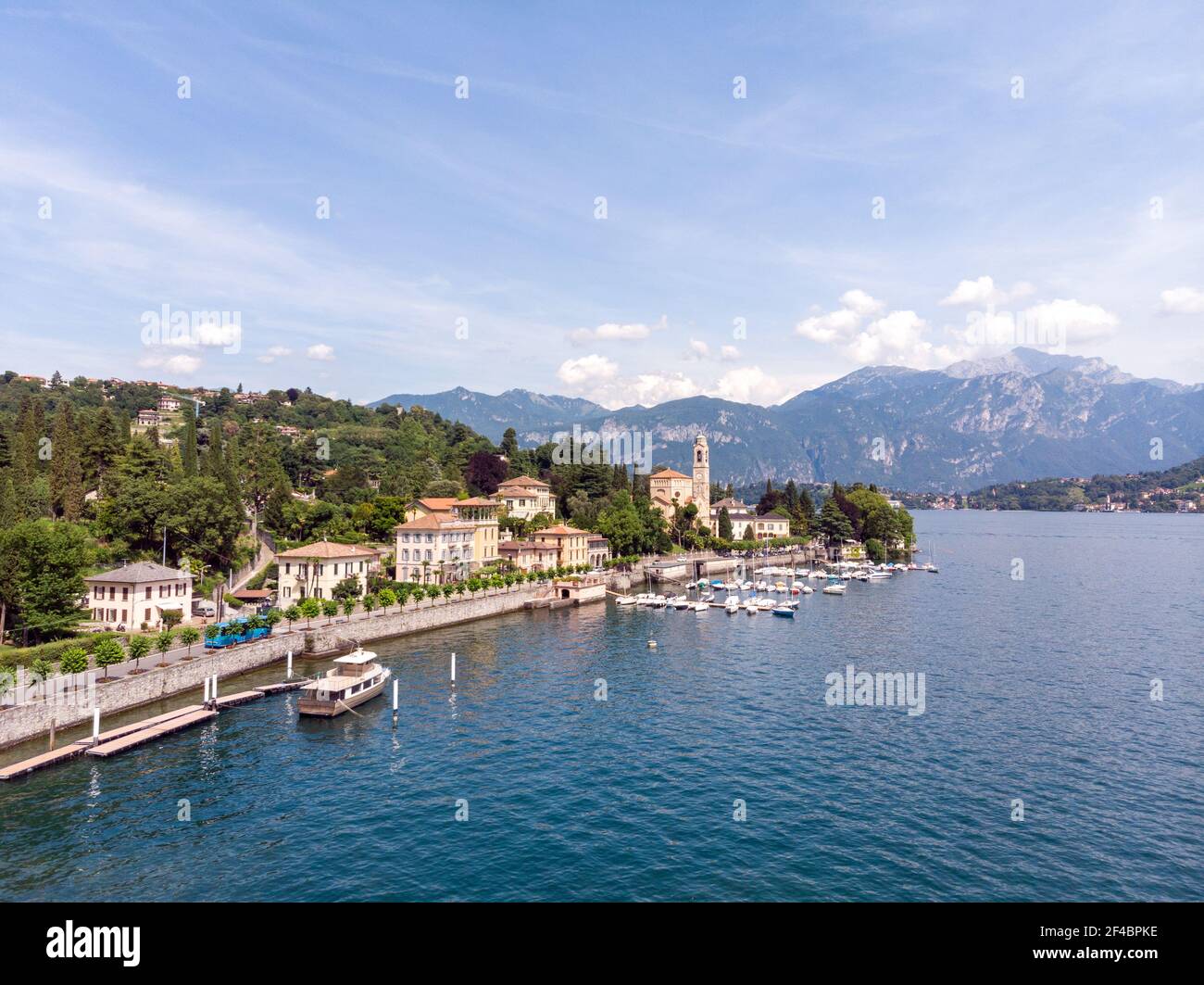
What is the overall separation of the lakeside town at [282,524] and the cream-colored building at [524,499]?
0.38 meters

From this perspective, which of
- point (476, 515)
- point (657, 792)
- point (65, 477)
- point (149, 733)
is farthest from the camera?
point (476, 515)

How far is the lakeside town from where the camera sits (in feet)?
185

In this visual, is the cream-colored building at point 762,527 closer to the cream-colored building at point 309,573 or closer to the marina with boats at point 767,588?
the marina with boats at point 767,588

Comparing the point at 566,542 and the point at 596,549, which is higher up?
the point at 566,542

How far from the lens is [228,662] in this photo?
177 ft

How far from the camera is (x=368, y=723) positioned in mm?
45719

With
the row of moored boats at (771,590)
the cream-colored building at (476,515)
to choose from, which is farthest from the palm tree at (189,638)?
the row of moored boats at (771,590)

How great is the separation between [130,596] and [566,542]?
63.5 meters

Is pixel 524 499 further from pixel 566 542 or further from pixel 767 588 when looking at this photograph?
pixel 767 588


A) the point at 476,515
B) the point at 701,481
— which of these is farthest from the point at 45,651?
the point at 701,481

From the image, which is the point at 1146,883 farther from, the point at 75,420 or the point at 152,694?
the point at 75,420

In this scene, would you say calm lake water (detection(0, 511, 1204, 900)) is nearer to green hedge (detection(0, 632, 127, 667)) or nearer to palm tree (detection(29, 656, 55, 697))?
palm tree (detection(29, 656, 55, 697))

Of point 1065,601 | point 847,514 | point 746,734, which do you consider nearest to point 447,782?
point 746,734
